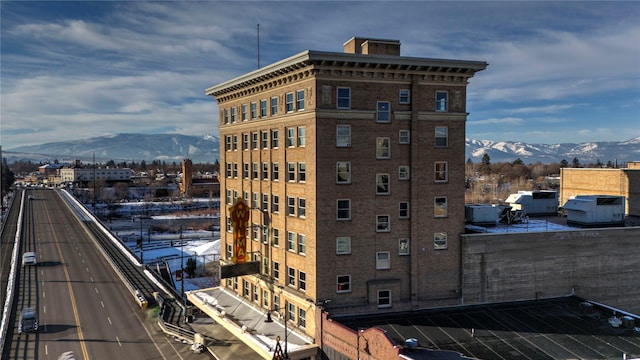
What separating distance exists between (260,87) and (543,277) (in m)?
31.6

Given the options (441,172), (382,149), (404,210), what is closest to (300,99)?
(382,149)

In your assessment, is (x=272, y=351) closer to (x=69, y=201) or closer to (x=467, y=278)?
(x=467, y=278)

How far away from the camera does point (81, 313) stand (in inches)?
2245

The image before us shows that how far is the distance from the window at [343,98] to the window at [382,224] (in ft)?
31.4

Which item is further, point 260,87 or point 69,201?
point 69,201

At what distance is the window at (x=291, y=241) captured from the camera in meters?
39.0

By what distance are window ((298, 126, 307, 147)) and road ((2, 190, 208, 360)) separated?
978 inches

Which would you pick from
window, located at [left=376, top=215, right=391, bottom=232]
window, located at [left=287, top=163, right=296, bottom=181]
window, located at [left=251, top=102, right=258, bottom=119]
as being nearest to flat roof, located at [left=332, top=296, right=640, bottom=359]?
window, located at [left=376, top=215, right=391, bottom=232]

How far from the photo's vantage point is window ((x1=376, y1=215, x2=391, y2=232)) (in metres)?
37.1

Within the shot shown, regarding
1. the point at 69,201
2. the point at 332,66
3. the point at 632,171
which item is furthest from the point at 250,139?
the point at 69,201

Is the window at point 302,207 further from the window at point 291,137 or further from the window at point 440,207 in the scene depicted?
the window at point 440,207

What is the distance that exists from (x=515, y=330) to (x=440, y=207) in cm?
1112

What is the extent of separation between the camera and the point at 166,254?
3991 inches

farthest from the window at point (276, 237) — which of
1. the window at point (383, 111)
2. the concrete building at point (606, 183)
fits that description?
the concrete building at point (606, 183)
